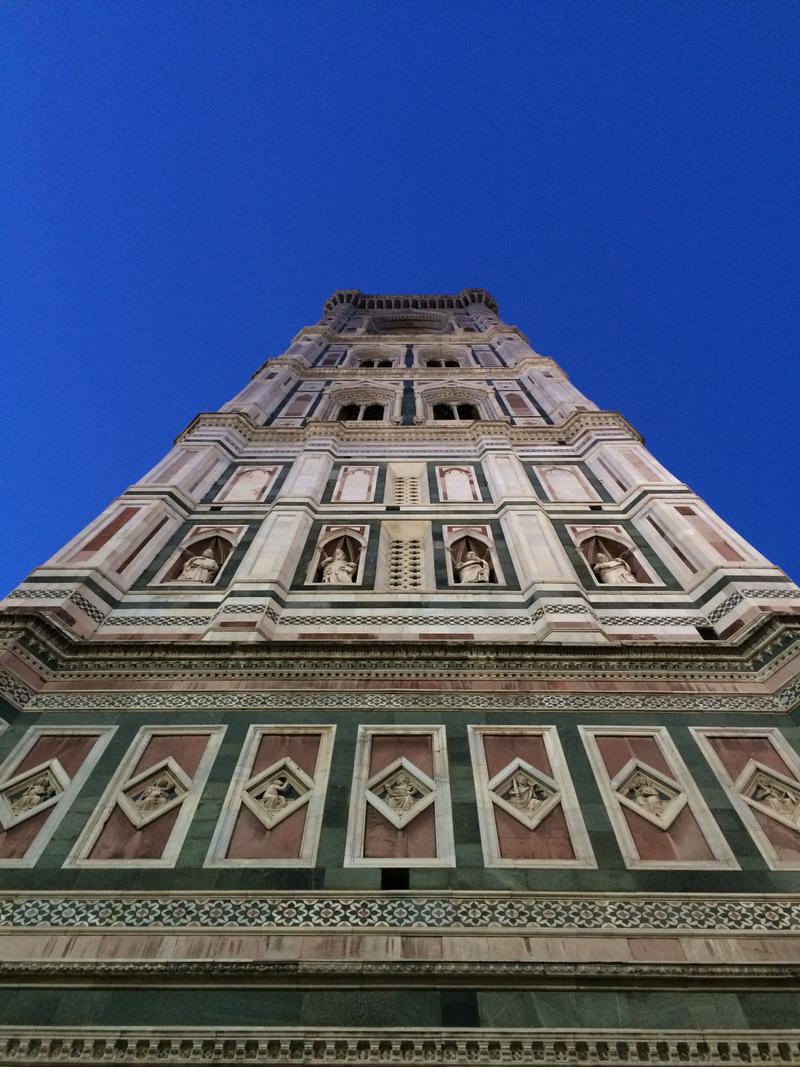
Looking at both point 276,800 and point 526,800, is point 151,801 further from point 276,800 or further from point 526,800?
point 526,800

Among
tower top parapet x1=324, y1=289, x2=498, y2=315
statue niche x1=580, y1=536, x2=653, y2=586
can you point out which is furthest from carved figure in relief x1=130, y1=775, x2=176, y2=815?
tower top parapet x1=324, y1=289, x2=498, y2=315

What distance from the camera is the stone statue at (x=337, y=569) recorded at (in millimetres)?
8539

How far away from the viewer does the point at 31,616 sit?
6.68 m

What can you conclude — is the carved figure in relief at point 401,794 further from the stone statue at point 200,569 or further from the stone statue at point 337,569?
the stone statue at point 200,569

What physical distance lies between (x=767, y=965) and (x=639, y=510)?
6635mm

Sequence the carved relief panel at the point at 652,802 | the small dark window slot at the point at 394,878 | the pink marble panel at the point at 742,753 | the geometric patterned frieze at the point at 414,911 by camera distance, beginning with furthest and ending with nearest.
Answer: the pink marble panel at the point at 742,753, the carved relief panel at the point at 652,802, the small dark window slot at the point at 394,878, the geometric patterned frieze at the point at 414,911

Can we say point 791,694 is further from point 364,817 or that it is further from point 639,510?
point 639,510

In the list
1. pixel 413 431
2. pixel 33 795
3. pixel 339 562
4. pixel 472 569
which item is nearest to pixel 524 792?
pixel 33 795

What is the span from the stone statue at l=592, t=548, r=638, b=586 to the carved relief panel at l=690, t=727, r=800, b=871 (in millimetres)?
2825

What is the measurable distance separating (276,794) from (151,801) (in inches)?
31.9

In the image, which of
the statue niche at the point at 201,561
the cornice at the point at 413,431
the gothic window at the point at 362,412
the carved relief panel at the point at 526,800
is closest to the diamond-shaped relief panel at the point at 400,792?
the carved relief panel at the point at 526,800

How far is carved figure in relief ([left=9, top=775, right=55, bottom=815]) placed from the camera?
5285 millimetres

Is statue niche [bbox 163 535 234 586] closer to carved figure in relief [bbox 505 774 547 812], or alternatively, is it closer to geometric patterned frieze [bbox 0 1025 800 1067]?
carved figure in relief [bbox 505 774 547 812]

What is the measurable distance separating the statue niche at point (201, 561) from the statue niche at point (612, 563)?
13.4 feet
